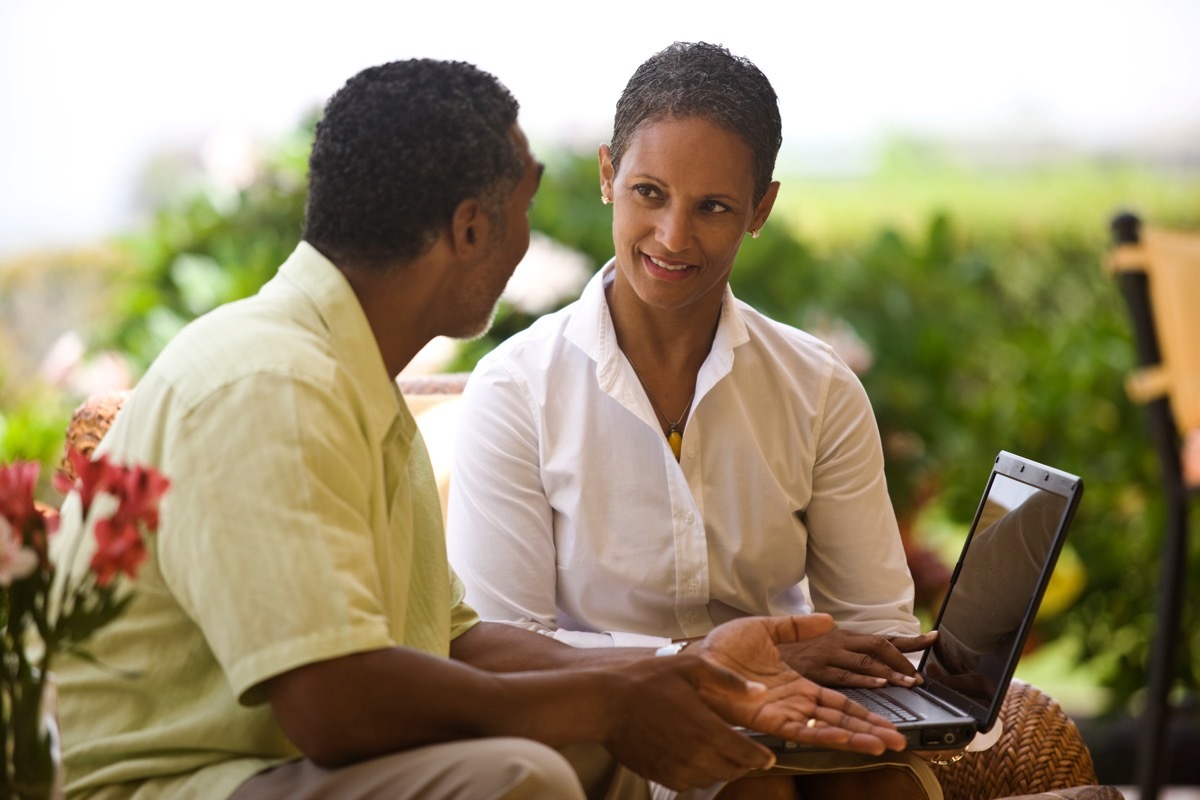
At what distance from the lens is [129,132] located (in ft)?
14.3

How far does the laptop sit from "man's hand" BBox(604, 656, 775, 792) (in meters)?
0.19

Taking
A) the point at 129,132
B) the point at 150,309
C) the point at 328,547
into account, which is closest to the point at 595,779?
the point at 328,547

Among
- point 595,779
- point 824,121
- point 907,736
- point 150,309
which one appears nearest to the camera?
point 907,736

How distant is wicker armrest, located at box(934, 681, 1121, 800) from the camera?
81.2 inches

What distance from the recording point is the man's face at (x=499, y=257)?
1.58 metres

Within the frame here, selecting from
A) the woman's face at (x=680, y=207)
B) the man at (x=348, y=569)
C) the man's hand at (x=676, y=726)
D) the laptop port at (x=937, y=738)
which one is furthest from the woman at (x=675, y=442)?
the man's hand at (x=676, y=726)

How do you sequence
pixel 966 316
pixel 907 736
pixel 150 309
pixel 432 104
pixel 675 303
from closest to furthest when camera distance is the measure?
pixel 432 104 < pixel 907 736 < pixel 675 303 < pixel 150 309 < pixel 966 316

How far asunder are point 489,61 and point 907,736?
10.1 feet

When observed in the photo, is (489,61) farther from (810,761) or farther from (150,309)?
(810,761)

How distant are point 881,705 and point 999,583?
229 millimetres

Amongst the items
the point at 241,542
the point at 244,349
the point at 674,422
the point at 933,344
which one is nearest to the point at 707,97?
the point at 674,422

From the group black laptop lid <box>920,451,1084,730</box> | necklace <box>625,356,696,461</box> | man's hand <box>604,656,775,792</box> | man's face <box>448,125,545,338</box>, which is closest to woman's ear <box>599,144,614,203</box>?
necklace <box>625,356,696,461</box>

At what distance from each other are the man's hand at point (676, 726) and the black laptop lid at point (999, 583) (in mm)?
426

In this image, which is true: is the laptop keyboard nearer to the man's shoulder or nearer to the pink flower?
the man's shoulder
